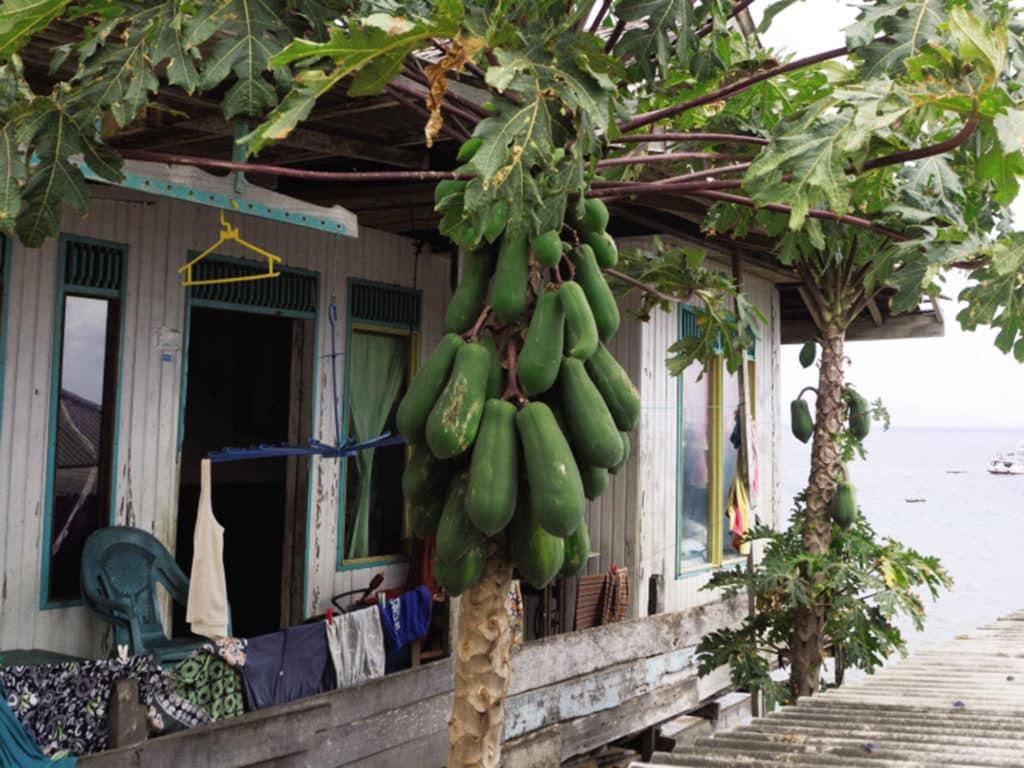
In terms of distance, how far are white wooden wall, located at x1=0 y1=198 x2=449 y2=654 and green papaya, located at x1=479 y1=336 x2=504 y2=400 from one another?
15.0 feet

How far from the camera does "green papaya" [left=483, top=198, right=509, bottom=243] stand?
253 cm

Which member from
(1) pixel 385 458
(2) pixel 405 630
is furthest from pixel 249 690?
(1) pixel 385 458

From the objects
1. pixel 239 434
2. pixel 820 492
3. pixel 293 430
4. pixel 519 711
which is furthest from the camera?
pixel 239 434

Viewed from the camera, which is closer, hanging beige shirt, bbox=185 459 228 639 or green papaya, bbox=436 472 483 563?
green papaya, bbox=436 472 483 563

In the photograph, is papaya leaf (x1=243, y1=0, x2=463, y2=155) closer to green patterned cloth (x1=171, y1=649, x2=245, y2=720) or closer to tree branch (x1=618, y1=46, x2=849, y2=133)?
tree branch (x1=618, y1=46, x2=849, y2=133)

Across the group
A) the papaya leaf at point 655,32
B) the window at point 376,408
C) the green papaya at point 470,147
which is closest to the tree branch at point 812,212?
the papaya leaf at point 655,32

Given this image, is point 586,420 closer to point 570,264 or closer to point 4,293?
point 570,264

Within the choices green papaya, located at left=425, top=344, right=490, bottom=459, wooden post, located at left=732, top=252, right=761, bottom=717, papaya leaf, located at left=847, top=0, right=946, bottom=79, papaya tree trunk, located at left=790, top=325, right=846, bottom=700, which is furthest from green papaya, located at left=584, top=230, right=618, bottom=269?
wooden post, located at left=732, top=252, right=761, bottom=717

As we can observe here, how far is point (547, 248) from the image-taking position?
99.4 inches

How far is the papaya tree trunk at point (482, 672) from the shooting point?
236 cm

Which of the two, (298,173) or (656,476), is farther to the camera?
(656,476)

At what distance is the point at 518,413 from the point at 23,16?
188 cm

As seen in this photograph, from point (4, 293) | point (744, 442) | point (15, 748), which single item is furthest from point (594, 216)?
point (744, 442)

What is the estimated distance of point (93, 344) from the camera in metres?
6.66
